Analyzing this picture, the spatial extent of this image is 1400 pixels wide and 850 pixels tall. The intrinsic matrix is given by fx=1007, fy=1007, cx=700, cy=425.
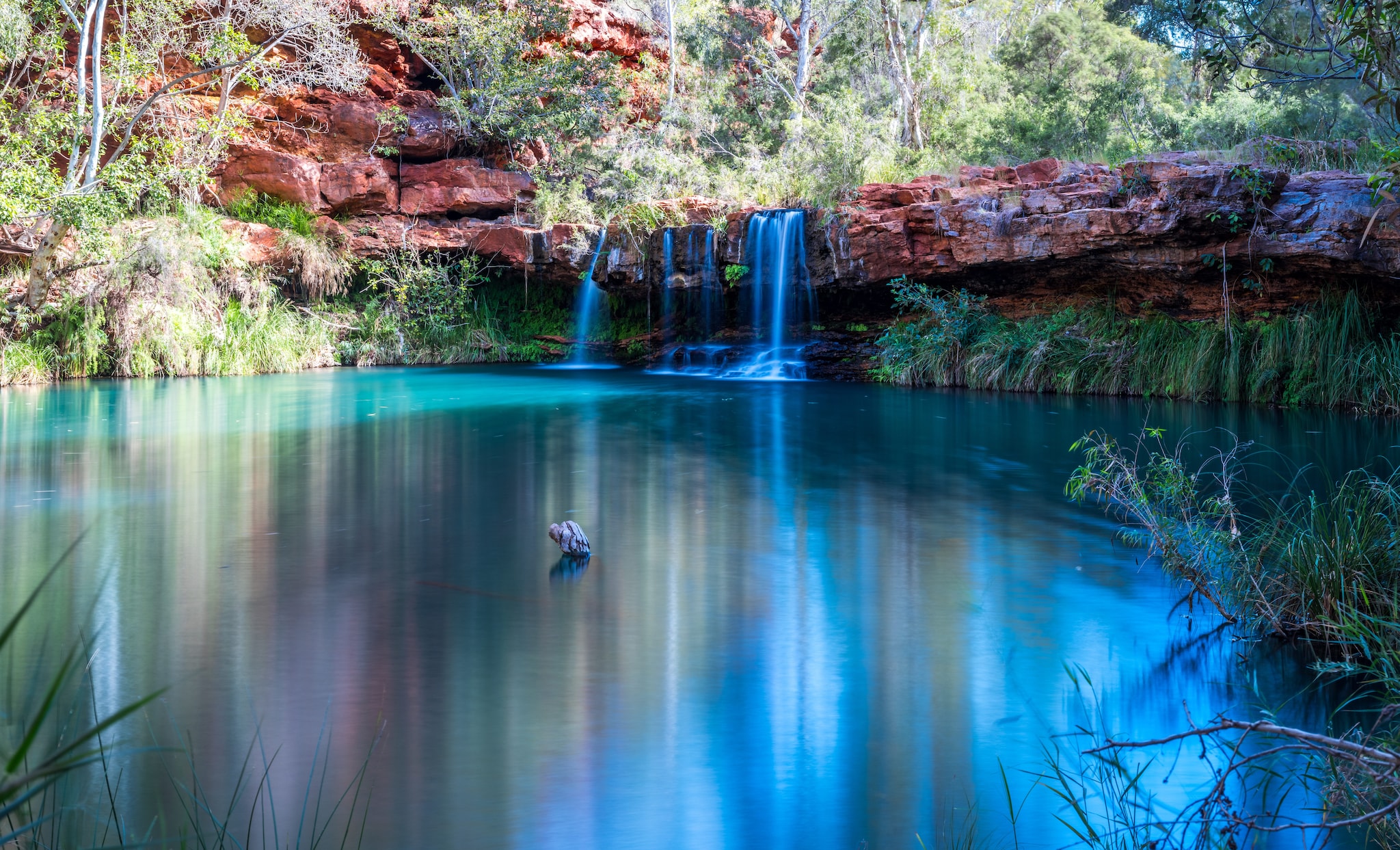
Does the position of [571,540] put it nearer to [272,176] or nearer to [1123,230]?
[1123,230]

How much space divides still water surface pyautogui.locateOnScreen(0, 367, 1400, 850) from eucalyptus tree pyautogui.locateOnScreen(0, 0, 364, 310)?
757cm

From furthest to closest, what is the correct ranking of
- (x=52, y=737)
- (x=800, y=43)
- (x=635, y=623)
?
(x=800, y=43)
(x=635, y=623)
(x=52, y=737)

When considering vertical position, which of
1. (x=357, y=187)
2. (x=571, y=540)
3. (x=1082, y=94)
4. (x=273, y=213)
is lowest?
(x=571, y=540)

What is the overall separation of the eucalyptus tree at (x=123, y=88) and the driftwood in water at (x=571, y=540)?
1298 cm

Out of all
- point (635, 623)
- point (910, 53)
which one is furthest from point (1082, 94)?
point (635, 623)

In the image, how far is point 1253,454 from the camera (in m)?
7.91

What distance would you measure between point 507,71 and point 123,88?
785cm

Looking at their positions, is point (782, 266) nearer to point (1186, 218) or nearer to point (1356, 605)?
point (1186, 218)

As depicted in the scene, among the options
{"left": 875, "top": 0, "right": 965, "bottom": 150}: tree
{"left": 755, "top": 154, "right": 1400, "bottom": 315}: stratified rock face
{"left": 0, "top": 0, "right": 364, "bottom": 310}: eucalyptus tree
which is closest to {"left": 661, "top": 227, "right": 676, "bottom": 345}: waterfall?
{"left": 755, "top": 154, "right": 1400, "bottom": 315}: stratified rock face

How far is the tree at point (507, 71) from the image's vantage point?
21922mm

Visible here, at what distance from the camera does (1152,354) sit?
13.4 metres

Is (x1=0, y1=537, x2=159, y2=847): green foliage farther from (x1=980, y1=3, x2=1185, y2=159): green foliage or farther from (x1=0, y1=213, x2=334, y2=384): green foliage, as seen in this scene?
(x1=980, y1=3, x2=1185, y2=159): green foliage

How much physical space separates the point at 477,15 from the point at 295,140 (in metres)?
4.90

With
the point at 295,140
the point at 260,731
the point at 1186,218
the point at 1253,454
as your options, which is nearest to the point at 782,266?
the point at 1186,218
